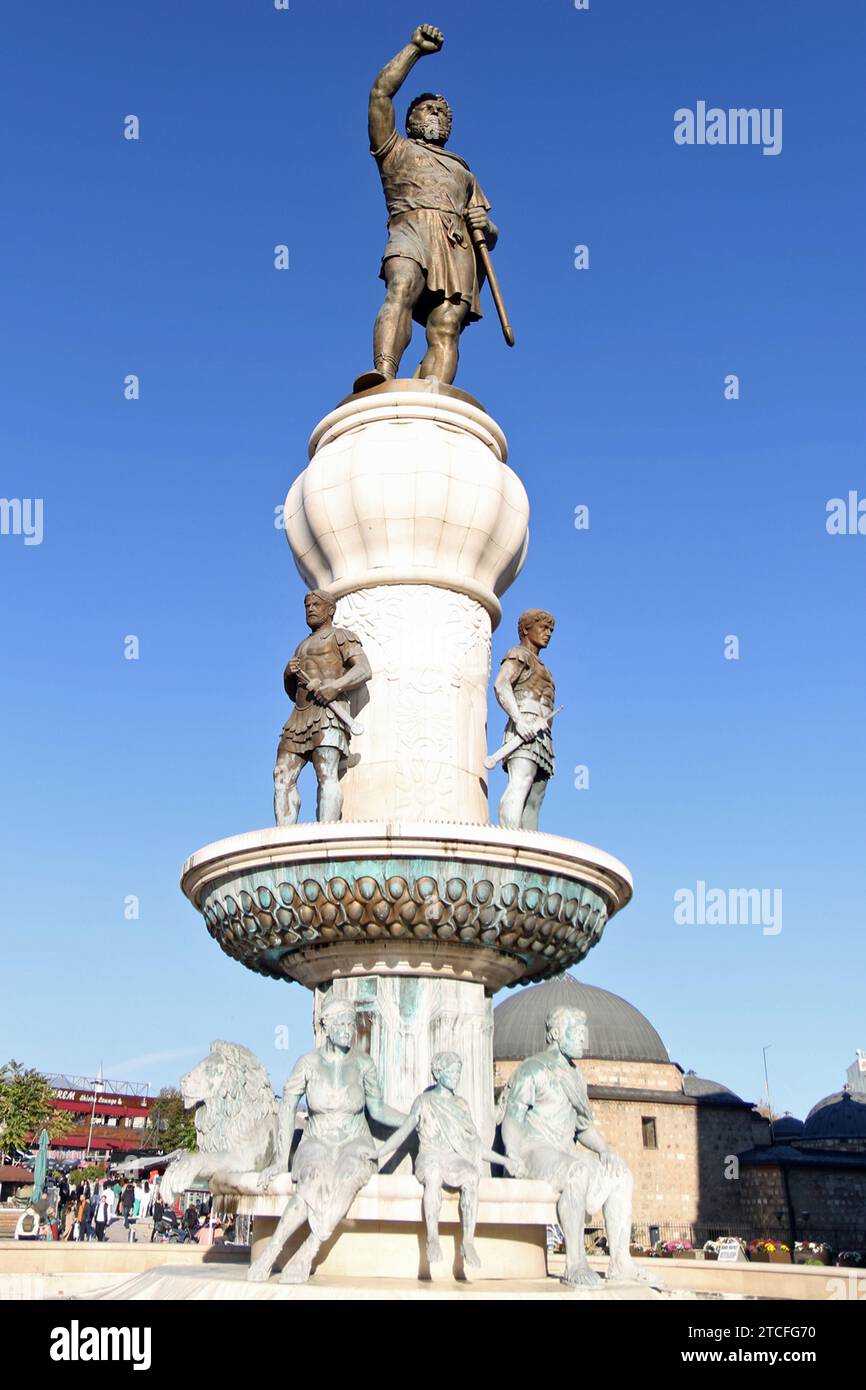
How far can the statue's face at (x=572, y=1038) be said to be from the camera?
359 inches

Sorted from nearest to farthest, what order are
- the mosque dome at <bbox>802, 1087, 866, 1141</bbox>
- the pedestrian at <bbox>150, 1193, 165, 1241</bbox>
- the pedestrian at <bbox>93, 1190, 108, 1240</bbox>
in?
the pedestrian at <bbox>150, 1193, 165, 1241</bbox>, the pedestrian at <bbox>93, 1190, 108, 1240</bbox>, the mosque dome at <bbox>802, 1087, 866, 1141</bbox>

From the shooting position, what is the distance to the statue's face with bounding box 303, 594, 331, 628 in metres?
10.8

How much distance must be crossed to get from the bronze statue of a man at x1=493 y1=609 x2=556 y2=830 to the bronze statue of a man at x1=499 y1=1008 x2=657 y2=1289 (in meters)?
1.86

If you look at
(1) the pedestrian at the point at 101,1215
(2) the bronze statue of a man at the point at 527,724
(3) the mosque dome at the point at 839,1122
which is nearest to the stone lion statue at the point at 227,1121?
(2) the bronze statue of a man at the point at 527,724

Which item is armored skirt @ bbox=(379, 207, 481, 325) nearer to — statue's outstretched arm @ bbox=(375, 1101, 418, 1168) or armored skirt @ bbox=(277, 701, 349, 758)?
armored skirt @ bbox=(277, 701, 349, 758)

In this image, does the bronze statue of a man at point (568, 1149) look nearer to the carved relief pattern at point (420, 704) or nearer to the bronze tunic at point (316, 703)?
the carved relief pattern at point (420, 704)

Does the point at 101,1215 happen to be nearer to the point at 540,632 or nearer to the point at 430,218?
the point at 540,632

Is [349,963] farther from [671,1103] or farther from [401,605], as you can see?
[671,1103]

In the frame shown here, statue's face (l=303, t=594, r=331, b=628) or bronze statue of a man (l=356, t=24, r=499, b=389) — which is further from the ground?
bronze statue of a man (l=356, t=24, r=499, b=389)

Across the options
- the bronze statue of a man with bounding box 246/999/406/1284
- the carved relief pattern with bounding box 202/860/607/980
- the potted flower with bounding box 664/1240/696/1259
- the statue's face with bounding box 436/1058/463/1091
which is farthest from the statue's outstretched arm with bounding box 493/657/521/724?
the potted flower with bounding box 664/1240/696/1259

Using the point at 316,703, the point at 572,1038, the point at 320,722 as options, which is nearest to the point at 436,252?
the point at 316,703

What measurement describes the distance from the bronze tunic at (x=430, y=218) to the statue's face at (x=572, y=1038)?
23.8 ft

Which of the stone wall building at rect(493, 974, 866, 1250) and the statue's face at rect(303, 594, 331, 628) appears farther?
the stone wall building at rect(493, 974, 866, 1250)
